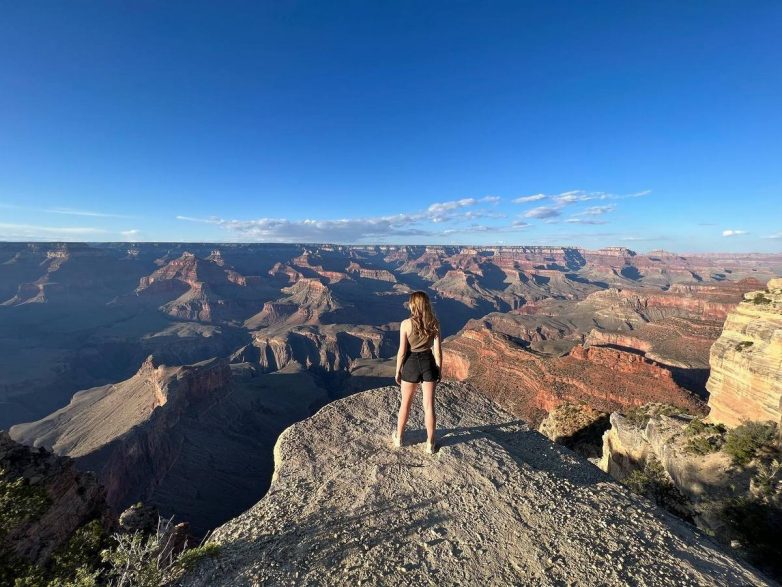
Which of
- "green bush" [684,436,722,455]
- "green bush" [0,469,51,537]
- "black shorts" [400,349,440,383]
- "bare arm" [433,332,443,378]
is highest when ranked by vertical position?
"bare arm" [433,332,443,378]

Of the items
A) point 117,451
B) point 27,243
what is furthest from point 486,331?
point 27,243

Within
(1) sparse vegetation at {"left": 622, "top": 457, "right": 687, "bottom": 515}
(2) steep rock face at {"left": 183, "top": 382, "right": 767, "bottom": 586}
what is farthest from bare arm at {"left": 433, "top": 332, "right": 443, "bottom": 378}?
(1) sparse vegetation at {"left": 622, "top": 457, "right": 687, "bottom": 515}

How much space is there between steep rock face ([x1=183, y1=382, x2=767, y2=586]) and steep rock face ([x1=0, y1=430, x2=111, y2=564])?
7.06 meters

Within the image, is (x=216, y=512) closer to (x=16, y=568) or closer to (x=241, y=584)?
(x=16, y=568)

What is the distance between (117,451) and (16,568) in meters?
37.5

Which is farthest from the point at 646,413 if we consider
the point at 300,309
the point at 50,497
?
the point at 300,309

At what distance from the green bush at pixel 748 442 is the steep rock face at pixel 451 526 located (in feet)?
45.0

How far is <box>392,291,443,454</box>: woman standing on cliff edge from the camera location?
5715 mm

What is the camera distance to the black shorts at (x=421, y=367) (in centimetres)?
579

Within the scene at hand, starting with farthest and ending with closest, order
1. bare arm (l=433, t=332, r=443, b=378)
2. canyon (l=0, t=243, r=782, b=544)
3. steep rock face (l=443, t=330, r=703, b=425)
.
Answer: canyon (l=0, t=243, r=782, b=544) → steep rock face (l=443, t=330, r=703, b=425) → bare arm (l=433, t=332, r=443, b=378)

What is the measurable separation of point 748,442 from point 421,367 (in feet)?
58.5

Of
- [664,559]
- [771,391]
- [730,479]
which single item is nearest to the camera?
[664,559]

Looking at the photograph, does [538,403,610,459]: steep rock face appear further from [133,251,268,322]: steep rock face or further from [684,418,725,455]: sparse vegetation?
[133,251,268,322]: steep rock face

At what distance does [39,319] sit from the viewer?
11831 centimetres
